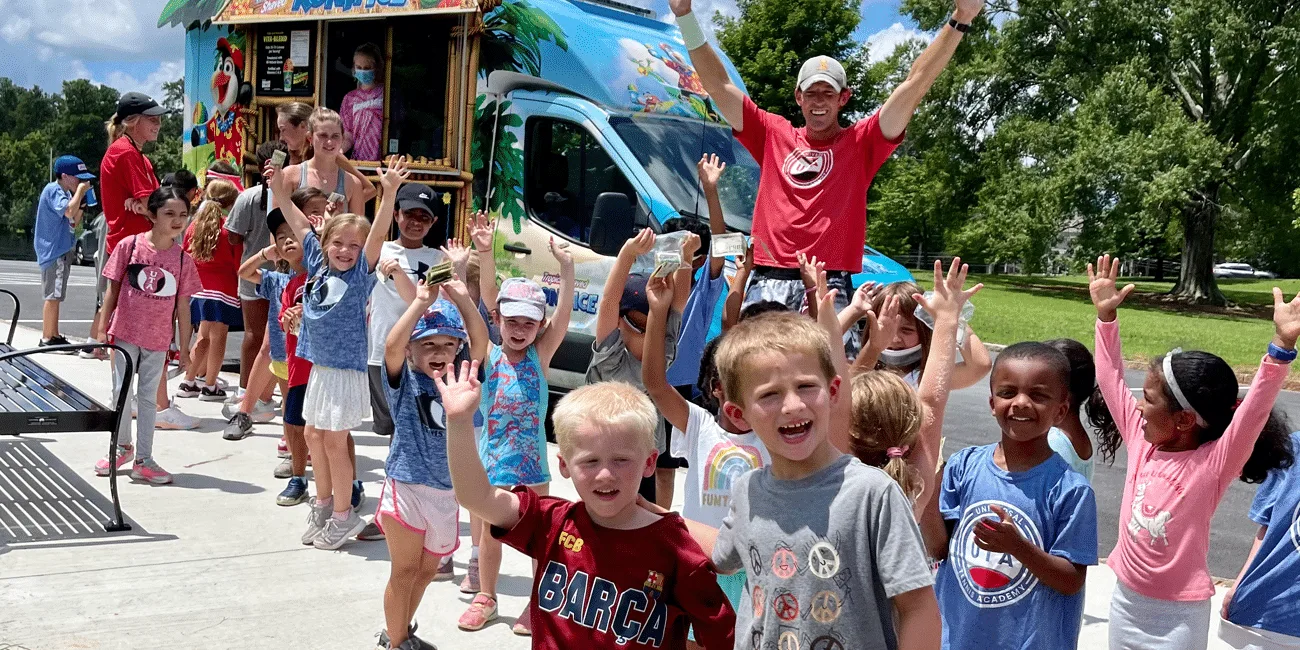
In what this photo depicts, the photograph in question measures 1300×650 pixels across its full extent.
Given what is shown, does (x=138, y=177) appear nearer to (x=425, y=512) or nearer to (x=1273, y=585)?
(x=425, y=512)

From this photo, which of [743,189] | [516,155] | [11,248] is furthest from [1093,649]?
[11,248]

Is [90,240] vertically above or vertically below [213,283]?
below

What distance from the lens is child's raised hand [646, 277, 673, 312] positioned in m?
3.81

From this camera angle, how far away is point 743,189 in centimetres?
910

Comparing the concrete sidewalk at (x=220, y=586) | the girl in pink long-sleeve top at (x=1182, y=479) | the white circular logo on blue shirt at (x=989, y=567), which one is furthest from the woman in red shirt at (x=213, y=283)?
the girl in pink long-sleeve top at (x=1182, y=479)

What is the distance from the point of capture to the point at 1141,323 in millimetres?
25281

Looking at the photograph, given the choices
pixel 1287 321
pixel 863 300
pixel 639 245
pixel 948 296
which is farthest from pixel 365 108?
pixel 1287 321

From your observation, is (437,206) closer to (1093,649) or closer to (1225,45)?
(1093,649)

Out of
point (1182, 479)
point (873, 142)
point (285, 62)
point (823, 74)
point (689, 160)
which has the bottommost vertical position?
point (1182, 479)

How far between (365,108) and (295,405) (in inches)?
171

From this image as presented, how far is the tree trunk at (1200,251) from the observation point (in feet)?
108

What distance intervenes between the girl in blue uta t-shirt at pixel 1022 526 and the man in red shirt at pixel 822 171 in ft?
5.16

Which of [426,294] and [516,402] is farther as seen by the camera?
[516,402]

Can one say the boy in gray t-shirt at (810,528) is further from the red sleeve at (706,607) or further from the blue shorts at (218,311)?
the blue shorts at (218,311)
